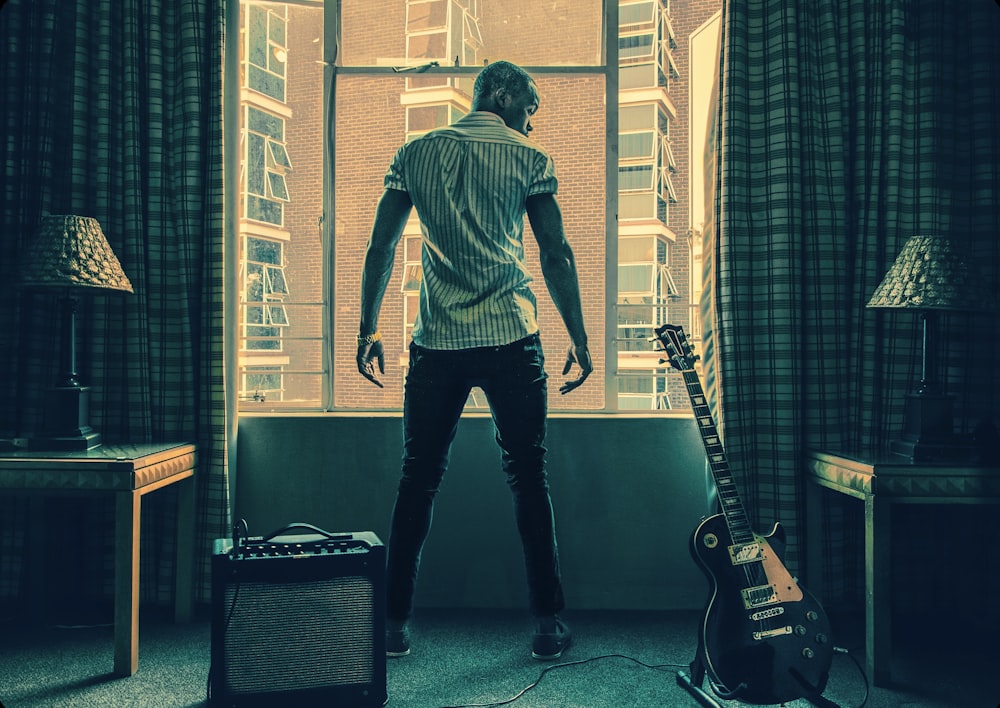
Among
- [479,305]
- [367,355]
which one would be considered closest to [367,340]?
[367,355]

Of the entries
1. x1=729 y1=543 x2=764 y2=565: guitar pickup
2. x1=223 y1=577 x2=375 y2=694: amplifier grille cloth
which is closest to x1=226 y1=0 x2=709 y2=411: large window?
x1=729 y1=543 x2=764 y2=565: guitar pickup

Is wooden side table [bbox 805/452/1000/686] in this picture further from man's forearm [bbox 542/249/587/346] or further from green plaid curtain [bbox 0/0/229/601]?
green plaid curtain [bbox 0/0/229/601]

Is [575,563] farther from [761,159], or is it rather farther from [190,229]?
[190,229]

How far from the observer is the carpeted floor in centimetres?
176

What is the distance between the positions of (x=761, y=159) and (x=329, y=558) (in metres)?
1.65

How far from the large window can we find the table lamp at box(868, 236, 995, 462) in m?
0.76

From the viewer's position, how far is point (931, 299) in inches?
74.4

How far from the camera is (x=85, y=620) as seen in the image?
228 centimetres

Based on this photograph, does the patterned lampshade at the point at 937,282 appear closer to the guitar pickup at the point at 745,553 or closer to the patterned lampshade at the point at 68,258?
the guitar pickup at the point at 745,553

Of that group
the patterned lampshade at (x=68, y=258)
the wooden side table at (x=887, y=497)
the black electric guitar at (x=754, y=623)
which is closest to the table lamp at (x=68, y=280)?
the patterned lampshade at (x=68, y=258)

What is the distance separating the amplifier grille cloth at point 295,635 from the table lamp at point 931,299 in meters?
1.38

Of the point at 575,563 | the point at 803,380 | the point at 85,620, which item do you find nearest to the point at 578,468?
the point at 575,563

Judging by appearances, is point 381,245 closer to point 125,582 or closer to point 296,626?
point 296,626

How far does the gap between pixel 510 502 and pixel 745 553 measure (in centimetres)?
88
